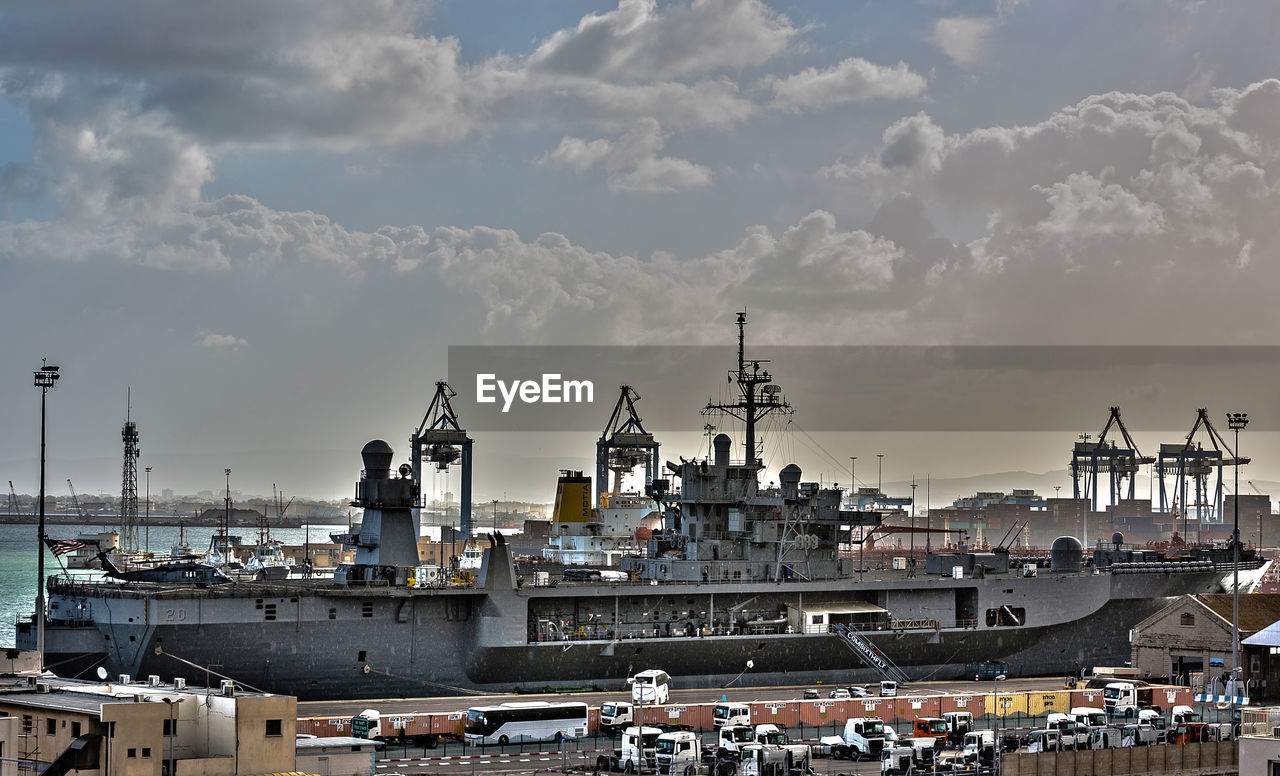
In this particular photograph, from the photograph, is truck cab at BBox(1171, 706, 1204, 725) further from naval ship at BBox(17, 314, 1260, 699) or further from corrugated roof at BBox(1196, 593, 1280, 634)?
corrugated roof at BBox(1196, 593, 1280, 634)

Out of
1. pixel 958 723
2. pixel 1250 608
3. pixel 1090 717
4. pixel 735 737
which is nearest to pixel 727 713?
pixel 735 737

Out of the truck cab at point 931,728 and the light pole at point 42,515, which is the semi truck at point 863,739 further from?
the light pole at point 42,515

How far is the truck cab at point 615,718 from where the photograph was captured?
144 feet

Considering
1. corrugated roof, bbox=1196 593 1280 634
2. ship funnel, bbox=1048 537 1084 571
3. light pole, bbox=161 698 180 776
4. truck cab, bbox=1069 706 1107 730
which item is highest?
ship funnel, bbox=1048 537 1084 571

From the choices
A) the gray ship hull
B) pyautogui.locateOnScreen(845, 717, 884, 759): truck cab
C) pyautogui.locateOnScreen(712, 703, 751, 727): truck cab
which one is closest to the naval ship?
the gray ship hull

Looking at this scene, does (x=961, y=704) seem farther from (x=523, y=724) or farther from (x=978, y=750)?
(x=523, y=724)

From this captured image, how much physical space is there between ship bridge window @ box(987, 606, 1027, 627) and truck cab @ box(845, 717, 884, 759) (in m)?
20.4

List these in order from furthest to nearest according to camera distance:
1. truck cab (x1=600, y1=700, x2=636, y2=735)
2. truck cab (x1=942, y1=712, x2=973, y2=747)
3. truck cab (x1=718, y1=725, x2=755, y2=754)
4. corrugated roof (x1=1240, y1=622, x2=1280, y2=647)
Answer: corrugated roof (x1=1240, y1=622, x2=1280, y2=647)
truck cab (x1=942, y1=712, x2=973, y2=747)
truck cab (x1=600, y1=700, x2=636, y2=735)
truck cab (x1=718, y1=725, x2=755, y2=754)

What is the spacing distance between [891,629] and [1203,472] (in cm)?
10527

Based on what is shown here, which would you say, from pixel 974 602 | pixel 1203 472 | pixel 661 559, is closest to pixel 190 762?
pixel 661 559

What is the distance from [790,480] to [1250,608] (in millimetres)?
16348

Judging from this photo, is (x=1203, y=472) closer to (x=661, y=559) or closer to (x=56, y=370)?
(x=661, y=559)

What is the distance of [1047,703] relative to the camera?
49094 mm

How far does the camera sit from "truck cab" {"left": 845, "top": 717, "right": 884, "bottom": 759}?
4144 centimetres
